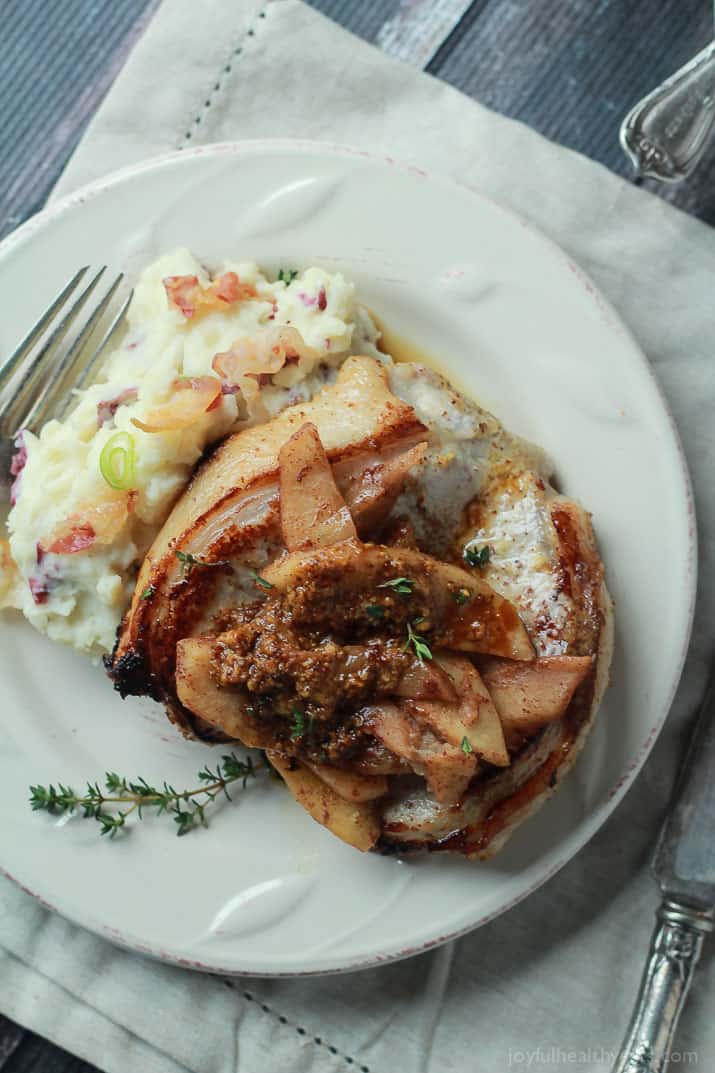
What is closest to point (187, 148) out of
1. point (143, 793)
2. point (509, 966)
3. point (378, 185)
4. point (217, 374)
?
point (378, 185)

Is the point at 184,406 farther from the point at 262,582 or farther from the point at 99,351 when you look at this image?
the point at 262,582

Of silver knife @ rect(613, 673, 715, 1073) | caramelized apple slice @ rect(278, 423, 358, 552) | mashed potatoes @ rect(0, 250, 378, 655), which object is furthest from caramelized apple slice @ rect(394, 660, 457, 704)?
silver knife @ rect(613, 673, 715, 1073)

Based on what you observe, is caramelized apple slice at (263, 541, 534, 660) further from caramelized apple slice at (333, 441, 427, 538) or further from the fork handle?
the fork handle

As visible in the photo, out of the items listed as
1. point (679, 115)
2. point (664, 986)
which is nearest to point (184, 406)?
point (679, 115)

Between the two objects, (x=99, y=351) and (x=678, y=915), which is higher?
(x=99, y=351)

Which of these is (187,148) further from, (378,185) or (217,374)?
(217,374)

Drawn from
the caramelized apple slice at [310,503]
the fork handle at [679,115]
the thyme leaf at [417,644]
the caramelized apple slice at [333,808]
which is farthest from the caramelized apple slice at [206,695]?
the fork handle at [679,115]
